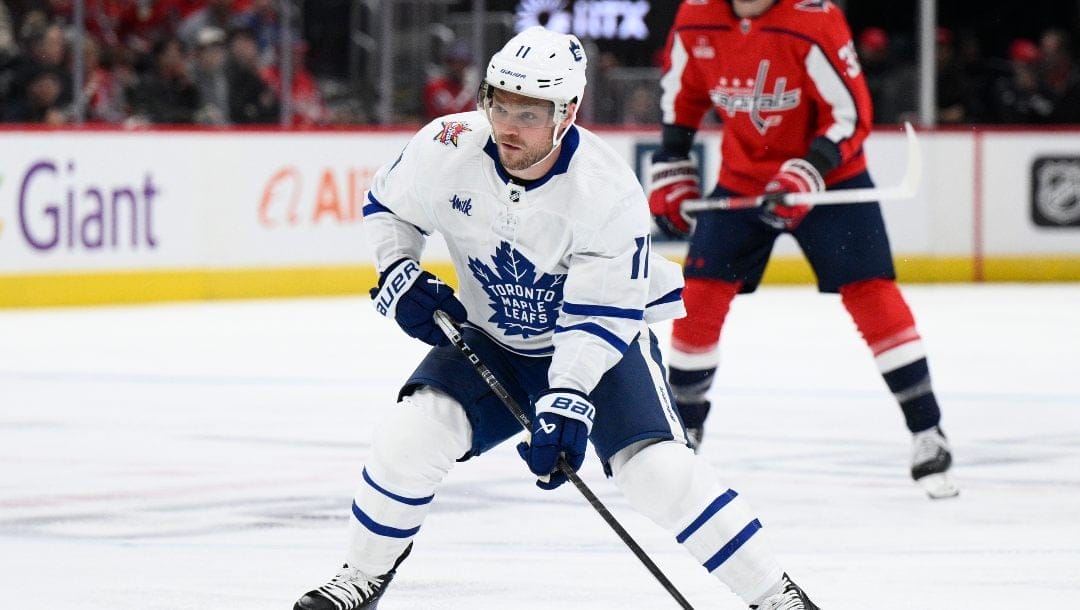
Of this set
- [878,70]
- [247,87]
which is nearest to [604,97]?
[878,70]

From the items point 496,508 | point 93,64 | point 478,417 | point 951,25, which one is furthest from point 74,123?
point 951,25

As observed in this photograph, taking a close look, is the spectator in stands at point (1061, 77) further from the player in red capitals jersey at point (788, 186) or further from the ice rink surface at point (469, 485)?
the player in red capitals jersey at point (788, 186)

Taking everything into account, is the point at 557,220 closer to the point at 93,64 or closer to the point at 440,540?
the point at 440,540

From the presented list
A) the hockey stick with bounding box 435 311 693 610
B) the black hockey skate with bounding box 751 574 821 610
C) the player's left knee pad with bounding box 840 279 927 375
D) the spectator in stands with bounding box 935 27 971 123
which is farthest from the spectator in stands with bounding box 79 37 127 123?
the black hockey skate with bounding box 751 574 821 610

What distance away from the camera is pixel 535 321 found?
3.21 m

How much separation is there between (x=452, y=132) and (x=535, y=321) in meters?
0.33

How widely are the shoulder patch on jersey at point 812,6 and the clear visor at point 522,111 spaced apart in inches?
75.8

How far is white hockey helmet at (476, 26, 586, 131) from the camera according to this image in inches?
117

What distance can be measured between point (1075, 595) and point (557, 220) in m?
1.17

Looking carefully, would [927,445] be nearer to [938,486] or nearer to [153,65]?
[938,486]

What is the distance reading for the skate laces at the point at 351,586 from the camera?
314 centimetres

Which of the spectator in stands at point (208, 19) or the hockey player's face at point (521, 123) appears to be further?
the spectator in stands at point (208, 19)

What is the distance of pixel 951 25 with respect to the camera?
1545 centimetres

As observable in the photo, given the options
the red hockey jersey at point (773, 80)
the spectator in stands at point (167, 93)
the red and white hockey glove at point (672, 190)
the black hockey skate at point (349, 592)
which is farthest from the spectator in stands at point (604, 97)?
the black hockey skate at point (349, 592)
